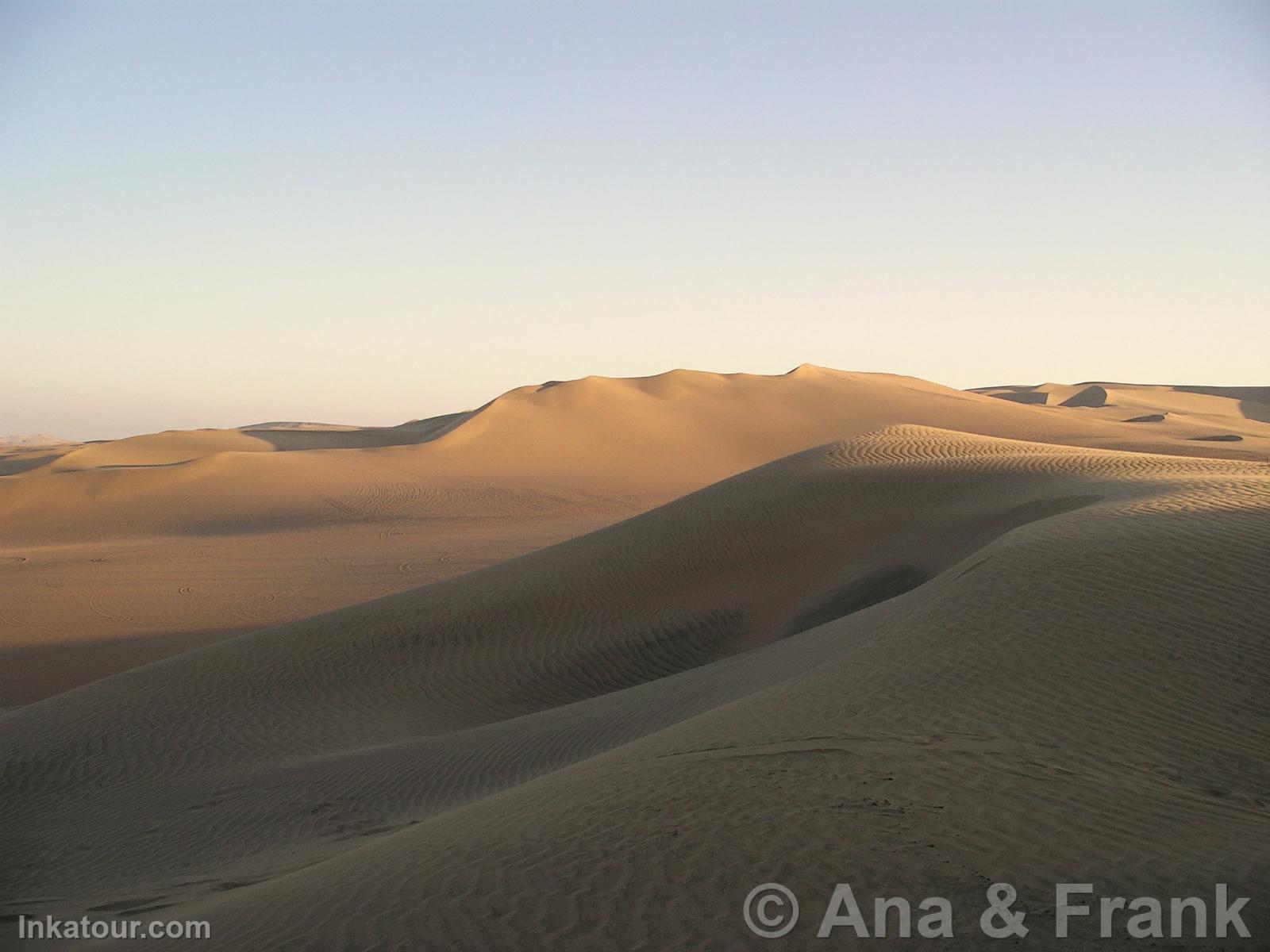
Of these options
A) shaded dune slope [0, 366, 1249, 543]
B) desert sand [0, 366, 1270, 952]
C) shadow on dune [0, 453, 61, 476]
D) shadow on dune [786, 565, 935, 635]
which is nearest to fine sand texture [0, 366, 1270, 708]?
shaded dune slope [0, 366, 1249, 543]

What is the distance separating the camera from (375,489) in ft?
128

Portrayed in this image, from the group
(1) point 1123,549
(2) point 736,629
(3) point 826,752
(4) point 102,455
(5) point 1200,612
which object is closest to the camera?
(3) point 826,752

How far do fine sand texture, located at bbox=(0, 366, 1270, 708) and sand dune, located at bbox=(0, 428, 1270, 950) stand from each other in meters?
5.91

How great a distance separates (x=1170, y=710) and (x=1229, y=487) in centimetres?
691

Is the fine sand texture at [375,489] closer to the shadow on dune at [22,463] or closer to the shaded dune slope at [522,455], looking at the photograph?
the shaded dune slope at [522,455]

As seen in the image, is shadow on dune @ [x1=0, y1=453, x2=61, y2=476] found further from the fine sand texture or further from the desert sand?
the desert sand

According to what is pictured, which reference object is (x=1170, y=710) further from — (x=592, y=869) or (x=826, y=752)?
(x=592, y=869)

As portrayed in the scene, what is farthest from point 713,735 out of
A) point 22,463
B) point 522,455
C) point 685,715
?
point 22,463

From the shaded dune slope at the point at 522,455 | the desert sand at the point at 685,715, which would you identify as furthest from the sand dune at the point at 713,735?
the shaded dune slope at the point at 522,455

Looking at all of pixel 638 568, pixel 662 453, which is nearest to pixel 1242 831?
pixel 638 568

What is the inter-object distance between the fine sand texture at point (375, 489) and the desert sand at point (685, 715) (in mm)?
299

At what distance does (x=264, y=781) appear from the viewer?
9.90 m

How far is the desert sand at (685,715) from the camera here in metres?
4.42

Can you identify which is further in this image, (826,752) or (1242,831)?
(826,752)
